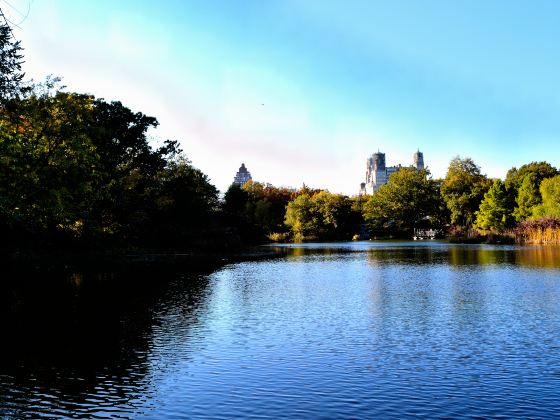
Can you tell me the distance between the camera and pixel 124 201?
73.6 metres

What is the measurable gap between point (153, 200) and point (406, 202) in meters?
95.4

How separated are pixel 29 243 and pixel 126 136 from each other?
24.9 metres

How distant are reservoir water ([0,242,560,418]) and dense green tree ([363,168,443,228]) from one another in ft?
397

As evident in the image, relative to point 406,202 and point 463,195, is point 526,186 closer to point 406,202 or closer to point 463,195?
point 463,195

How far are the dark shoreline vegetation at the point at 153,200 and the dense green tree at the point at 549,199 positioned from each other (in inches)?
10.4

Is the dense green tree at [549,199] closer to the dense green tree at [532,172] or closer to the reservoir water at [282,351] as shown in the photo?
the dense green tree at [532,172]

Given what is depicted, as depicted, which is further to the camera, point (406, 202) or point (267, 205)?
point (267, 205)

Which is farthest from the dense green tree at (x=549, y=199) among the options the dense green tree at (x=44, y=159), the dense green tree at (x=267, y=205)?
the dense green tree at (x=44, y=159)

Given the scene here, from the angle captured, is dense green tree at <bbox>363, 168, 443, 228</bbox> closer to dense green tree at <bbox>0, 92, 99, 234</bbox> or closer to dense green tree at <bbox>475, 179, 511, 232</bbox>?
dense green tree at <bbox>475, 179, 511, 232</bbox>

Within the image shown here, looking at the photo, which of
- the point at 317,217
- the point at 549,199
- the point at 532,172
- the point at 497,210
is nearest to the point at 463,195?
the point at 497,210

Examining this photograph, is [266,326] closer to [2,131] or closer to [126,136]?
[2,131]

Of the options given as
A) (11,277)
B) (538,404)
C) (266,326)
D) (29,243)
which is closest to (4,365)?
(266,326)

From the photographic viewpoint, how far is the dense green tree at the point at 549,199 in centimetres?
9594

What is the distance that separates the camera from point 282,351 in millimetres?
19375
